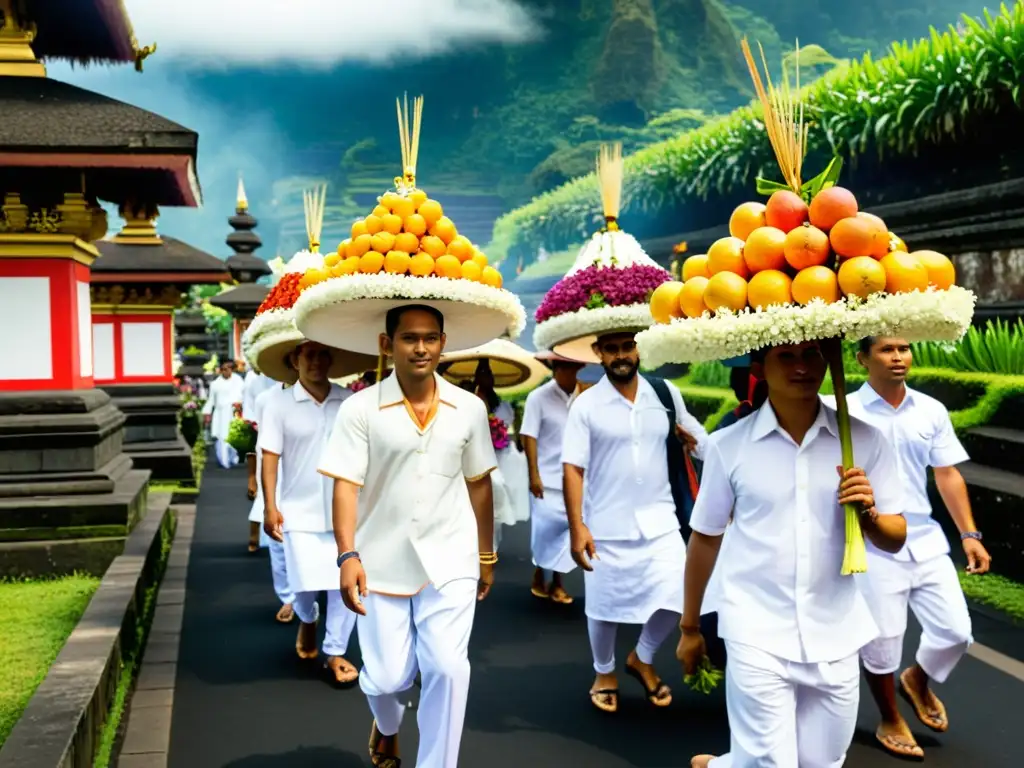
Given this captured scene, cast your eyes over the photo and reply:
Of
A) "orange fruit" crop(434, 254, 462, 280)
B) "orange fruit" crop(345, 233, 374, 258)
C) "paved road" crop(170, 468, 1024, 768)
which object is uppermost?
"orange fruit" crop(345, 233, 374, 258)

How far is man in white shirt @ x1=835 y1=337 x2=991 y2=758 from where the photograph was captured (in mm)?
4961

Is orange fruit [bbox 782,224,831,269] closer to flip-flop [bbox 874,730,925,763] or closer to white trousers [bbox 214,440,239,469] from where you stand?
flip-flop [bbox 874,730,925,763]

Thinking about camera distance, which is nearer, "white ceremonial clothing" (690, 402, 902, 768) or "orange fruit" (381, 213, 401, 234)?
"white ceremonial clothing" (690, 402, 902, 768)

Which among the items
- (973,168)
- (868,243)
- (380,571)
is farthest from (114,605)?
(973,168)

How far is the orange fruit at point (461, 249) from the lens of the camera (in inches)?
186

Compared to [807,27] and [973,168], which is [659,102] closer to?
[807,27]

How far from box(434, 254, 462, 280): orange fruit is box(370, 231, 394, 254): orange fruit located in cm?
21

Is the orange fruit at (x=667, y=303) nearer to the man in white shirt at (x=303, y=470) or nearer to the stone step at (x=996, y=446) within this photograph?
the man in white shirt at (x=303, y=470)

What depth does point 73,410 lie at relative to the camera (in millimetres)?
8688

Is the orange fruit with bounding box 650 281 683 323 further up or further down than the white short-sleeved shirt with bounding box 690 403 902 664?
further up

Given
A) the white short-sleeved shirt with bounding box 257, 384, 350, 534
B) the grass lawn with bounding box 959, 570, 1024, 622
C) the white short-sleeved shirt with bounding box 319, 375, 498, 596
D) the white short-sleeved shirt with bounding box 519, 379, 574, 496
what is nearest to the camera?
the white short-sleeved shirt with bounding box 319, 375, 498, 596

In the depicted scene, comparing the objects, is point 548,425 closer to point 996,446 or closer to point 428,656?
point 996,446

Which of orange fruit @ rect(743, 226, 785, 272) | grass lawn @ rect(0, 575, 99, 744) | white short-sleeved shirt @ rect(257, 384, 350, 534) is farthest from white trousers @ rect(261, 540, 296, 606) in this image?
orange fruit @ rect(743, 226, 785, 272)

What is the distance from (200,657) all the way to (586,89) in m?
76.3
